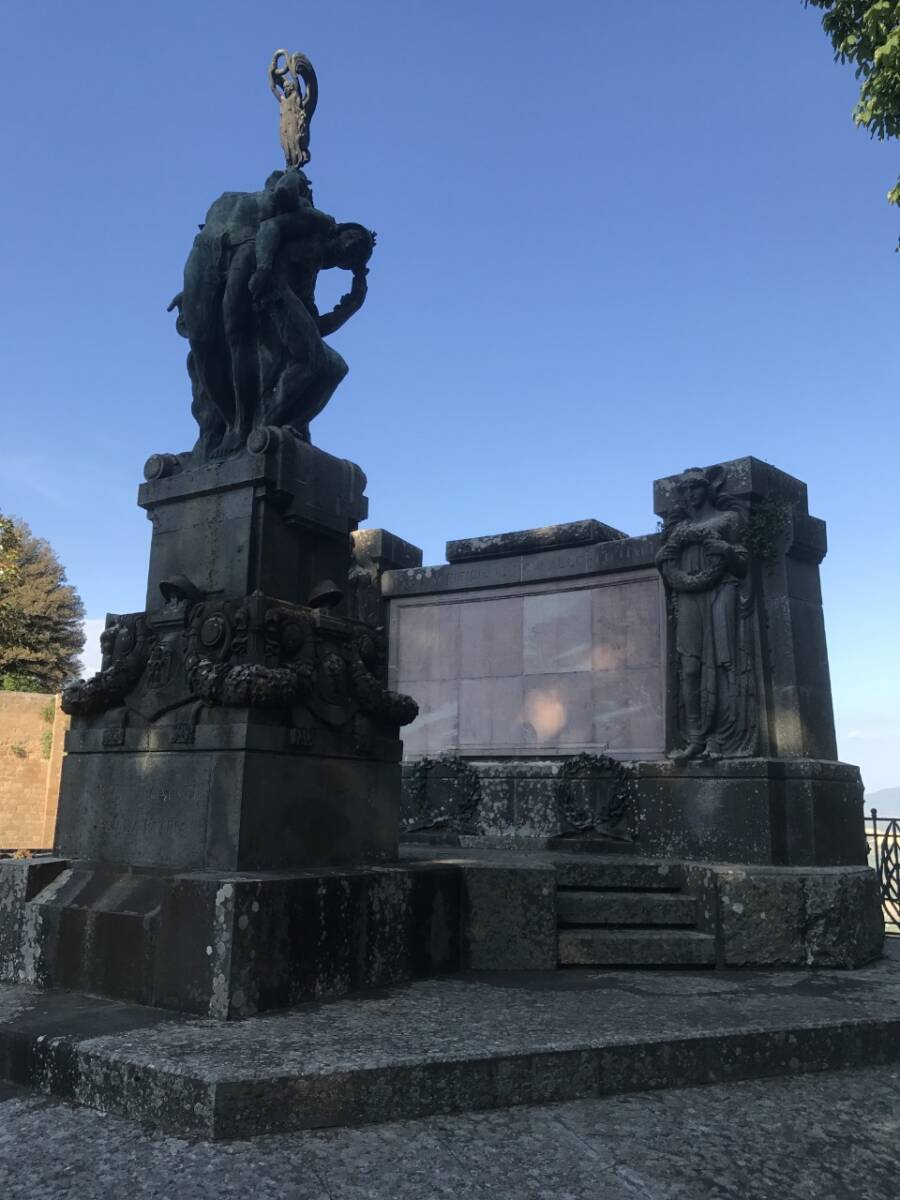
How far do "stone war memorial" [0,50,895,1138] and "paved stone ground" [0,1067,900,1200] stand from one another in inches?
4.9

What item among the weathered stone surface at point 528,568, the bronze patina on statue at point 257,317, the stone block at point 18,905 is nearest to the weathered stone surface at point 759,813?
the weathered stone surface at point 528,568

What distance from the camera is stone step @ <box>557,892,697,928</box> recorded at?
572 centimetres

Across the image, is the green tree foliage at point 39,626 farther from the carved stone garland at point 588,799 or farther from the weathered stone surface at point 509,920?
the weathered stone surface at point 509,920

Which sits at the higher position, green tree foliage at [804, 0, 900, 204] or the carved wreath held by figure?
green tree foliage at [804, 0, 900, 204]

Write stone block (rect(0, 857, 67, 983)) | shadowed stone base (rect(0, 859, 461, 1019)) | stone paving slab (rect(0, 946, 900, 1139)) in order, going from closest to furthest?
stone paving slab (rect(0, 946, 900, 1139)), shadowed stone base (rect(0, 859, 461, 1019)), stone block (rect(0, 857, 67, 983))

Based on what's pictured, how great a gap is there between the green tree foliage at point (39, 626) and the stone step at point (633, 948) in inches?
1404

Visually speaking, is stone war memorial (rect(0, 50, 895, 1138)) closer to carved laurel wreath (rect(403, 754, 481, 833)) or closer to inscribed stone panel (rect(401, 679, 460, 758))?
carved laurel wreath (rect(403, 754, 481, 833))

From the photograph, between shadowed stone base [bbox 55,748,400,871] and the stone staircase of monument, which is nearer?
shadowed stone base [bbox 55,748,400,871]

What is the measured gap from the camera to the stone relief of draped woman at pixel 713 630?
275 inches

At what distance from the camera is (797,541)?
728 centimetres

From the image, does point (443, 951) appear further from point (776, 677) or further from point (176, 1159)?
point (776, 677)

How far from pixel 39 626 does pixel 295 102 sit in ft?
126

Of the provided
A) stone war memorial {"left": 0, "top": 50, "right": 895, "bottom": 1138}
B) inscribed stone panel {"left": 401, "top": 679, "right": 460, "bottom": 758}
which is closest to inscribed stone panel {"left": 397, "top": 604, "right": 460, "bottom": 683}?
inscribed stone panel {"left": 401, "top": 679, "right": 460, "bottom": 758}

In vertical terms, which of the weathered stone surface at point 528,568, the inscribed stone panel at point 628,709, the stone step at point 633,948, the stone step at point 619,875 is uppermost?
the weathered stone surface at point 528,568
